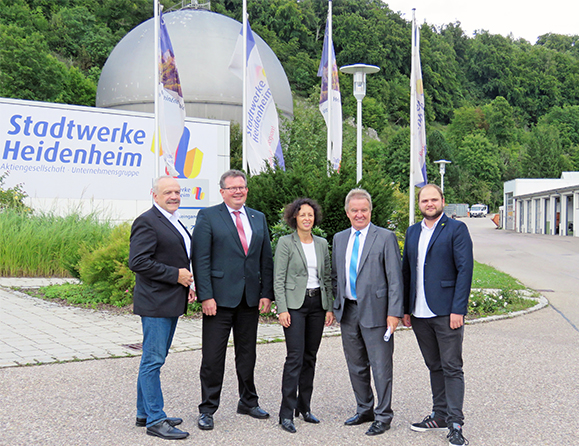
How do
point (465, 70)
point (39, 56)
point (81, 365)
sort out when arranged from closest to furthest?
point (81, 365) → point (39, 56) → point (465, 70)

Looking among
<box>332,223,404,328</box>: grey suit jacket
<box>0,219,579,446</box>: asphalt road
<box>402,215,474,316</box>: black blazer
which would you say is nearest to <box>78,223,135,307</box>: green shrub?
<box>0,219,579,446</box>: asphalt road

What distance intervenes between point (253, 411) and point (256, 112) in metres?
9.29

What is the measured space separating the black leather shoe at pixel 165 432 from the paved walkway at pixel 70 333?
7.58 ft

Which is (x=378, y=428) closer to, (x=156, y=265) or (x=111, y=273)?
(x=156, y=265)

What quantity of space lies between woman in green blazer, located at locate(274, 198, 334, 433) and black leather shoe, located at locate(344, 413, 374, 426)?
25 cm

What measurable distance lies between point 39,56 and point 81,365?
39.8 metres

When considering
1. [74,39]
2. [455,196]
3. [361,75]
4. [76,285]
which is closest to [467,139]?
[455,196]

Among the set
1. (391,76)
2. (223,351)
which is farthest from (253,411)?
A: (391,76)

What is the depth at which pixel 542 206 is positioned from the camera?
1618 inches

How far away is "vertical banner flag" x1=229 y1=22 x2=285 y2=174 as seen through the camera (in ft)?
41.9

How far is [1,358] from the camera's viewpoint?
5875 millimetres

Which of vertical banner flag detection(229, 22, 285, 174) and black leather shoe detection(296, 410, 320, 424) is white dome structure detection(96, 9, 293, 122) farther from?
black leather shoe detection(296, 410, 320, 424)

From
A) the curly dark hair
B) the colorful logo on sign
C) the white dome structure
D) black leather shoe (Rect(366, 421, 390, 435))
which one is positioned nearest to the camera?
black leather shoe (Rect(366, 421, 390, 435))

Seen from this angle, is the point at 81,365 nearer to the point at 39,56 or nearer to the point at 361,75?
the point at 361,75
